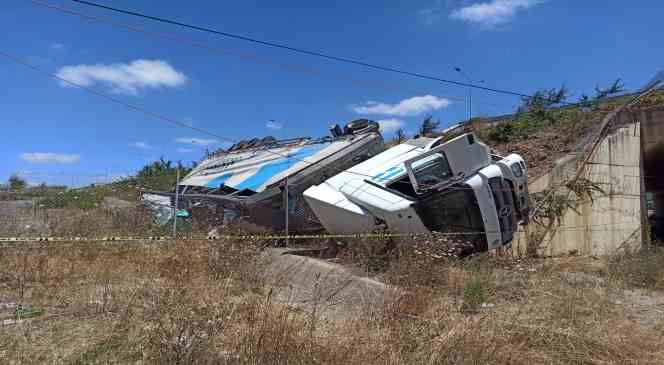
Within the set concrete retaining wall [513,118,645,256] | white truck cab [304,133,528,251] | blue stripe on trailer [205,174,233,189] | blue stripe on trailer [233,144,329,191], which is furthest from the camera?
concrete retaining wall [513,118,645,256]

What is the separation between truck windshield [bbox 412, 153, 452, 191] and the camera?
9.42 metres

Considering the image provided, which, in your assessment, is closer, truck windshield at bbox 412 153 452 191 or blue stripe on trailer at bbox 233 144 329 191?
truck windshield at bbox 412 153 452 191

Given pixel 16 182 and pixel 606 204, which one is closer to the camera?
pixel 606 204

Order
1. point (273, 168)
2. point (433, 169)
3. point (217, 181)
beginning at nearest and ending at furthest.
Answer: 1. point (433, 169)
2. point (273, 168)
3. point (217, 181)

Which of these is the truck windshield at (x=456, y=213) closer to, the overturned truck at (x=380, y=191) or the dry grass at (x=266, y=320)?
the overturned truck at (x=380, y=191)

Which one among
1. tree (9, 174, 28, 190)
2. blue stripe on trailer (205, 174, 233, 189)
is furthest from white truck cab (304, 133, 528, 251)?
tree (9, 174, 28, 190)

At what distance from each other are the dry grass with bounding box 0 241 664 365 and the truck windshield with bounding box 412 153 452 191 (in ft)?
6.55

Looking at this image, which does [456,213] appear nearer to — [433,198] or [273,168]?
[433,198]

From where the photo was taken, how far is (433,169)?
31.3 ft

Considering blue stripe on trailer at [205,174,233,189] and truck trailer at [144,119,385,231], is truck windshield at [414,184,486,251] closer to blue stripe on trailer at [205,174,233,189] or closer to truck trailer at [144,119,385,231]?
truck trailer at [144,119,385,231]

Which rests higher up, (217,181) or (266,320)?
(217,181)

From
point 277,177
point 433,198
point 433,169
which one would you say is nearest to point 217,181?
point 277,177

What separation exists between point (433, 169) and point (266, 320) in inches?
235

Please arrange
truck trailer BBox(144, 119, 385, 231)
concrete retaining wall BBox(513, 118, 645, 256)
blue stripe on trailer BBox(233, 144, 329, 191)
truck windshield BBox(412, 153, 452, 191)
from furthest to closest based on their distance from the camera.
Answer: concrete retaining wall BBox(513, 118, 645, 256) → blue stripe on trailer BBox(233, 144, 329, 191) → truck trailer BBox(144, 119, 385, 231) → truck windshield BBox(412, 153, 452, 191)
